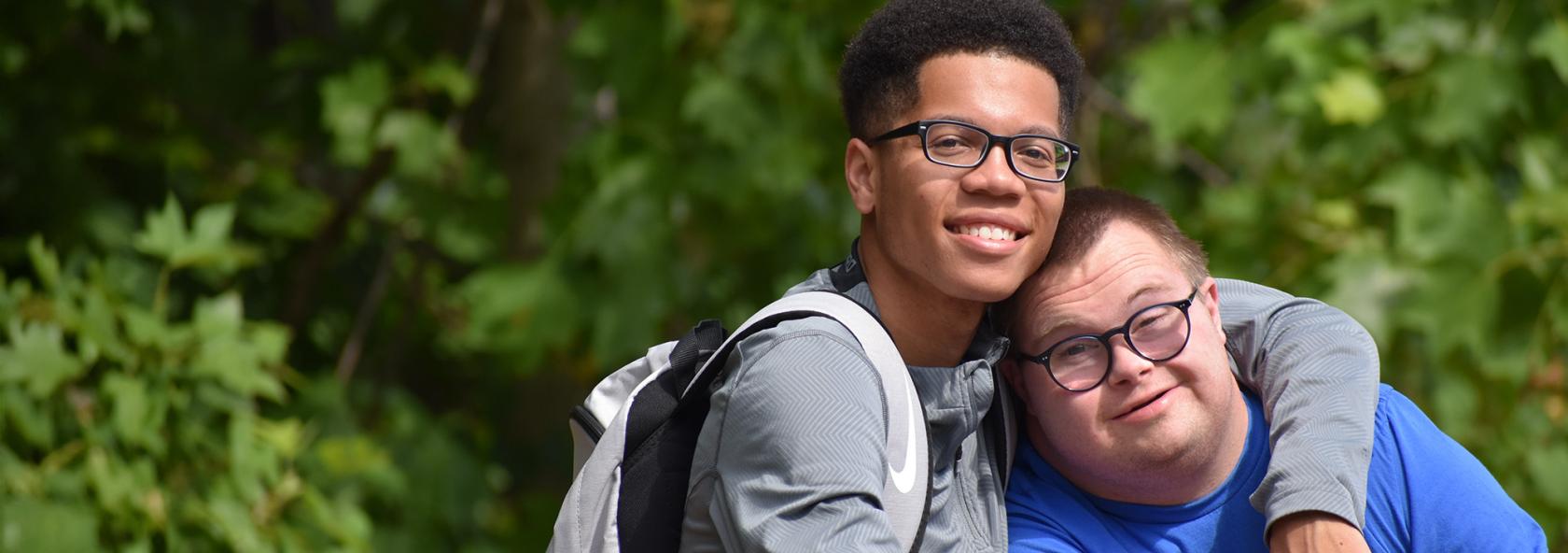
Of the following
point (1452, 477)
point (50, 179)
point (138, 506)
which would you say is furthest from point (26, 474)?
point (1452, 477)

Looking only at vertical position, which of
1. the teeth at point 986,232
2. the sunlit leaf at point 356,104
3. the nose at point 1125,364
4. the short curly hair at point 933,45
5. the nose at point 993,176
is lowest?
the nose at point 1125,364

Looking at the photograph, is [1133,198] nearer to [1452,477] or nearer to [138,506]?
[1452,477]

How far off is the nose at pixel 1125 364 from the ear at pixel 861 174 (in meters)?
0.38

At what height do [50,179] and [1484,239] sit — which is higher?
[50,179]

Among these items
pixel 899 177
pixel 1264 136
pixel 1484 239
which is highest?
pixel 899 177

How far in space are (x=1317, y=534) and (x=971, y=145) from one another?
644mm

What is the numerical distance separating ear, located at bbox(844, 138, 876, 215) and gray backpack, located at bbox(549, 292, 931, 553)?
23 cm

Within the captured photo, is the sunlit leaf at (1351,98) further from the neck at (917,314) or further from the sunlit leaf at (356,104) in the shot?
the sunlit leaf at (356,104)

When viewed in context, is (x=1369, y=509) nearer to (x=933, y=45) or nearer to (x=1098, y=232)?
(x=1098, y=232)

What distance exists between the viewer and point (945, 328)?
2162 mm

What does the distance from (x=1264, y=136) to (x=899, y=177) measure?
393 centimetres

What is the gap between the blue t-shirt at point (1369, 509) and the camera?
2.09 metres

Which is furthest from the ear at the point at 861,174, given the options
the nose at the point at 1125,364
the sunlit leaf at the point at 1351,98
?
the sunlit leaf at the point at 1351,98

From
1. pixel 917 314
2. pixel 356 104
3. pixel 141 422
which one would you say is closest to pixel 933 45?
pixel 917 314
